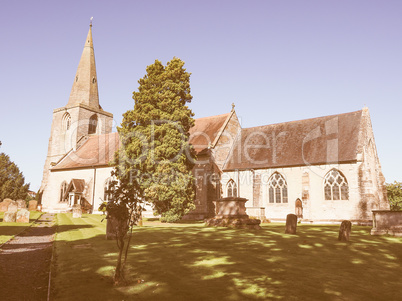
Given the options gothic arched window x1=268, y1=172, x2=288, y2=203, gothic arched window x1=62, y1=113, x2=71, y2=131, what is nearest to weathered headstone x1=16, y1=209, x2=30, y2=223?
gothic arched window x1=268, y1=172, x2=288, y2=203

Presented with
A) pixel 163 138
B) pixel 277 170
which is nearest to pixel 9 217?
pixel 163 138

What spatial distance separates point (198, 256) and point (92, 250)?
407 cm

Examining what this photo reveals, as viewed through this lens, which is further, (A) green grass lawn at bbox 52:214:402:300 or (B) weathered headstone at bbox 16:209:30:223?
(B) weathered headstone at bbox 16:209:30:223

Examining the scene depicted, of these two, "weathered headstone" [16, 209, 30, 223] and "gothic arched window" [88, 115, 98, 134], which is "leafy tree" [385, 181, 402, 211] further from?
"gothic arched window" [88, 115, 98, 134]

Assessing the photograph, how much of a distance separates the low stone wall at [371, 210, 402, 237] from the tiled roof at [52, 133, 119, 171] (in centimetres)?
3122

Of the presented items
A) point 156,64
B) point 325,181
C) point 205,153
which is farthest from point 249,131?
point 156,64

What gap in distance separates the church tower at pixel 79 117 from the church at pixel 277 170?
4.65 meters

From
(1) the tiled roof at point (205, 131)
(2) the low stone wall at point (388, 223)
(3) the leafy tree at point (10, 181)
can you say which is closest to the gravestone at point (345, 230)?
(2) the low stone wall at point (388, 223)

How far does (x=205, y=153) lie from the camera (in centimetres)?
3180

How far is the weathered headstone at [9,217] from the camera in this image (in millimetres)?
21812

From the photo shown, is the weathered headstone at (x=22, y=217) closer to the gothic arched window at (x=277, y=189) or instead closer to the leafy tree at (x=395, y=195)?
the gothic arched window at (x=277, y=189)

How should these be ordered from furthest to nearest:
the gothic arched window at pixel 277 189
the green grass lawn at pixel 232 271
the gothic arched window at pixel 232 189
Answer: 1. the gothic arched window at pixel 232 189
2. the gothic arched window at pixel 277 189
3. the green grass lawn at pixel 232 271

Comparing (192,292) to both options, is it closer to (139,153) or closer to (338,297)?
(338,297)

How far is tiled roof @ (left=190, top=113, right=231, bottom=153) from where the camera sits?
1317 inches
